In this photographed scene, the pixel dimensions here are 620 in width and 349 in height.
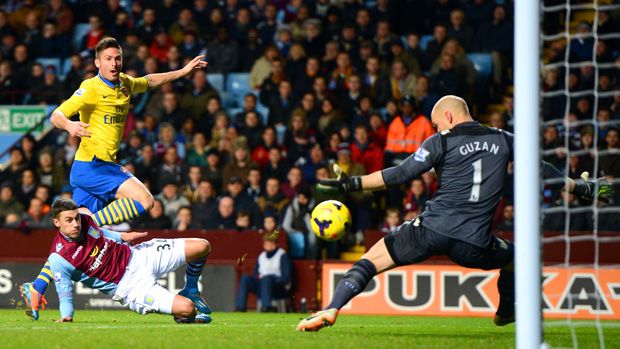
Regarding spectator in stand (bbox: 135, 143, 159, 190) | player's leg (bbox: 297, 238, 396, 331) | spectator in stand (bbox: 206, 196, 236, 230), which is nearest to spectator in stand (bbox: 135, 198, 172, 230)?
spectator in stand (bbox: 206, 196, 236, 230)

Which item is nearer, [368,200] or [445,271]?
[445,271]

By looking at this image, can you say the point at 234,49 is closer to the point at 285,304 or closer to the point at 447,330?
the point at 285,304

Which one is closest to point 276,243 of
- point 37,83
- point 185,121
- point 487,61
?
point 185,121

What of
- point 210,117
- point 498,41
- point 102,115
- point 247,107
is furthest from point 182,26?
point 102,115

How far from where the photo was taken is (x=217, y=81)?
19.8m

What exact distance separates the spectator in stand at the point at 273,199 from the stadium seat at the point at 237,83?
11.0 ft

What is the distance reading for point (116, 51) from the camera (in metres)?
10.4

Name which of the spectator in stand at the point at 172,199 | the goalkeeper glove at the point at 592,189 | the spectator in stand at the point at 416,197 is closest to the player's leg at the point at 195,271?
the goalkeeper glove at the point at 592,189

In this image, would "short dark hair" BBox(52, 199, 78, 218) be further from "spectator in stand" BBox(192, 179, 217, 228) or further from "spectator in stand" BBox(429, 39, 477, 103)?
"spectator in stand" BBox(429, 39, 477, 103)

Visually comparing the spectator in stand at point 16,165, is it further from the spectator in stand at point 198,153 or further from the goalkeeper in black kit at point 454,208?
the goalkeeper in black kit at point 454,208

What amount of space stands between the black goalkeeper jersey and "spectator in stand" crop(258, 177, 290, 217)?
7761mm

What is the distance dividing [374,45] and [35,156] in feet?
19.1

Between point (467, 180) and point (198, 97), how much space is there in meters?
10.8

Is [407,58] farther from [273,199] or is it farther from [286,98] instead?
[273,199]
